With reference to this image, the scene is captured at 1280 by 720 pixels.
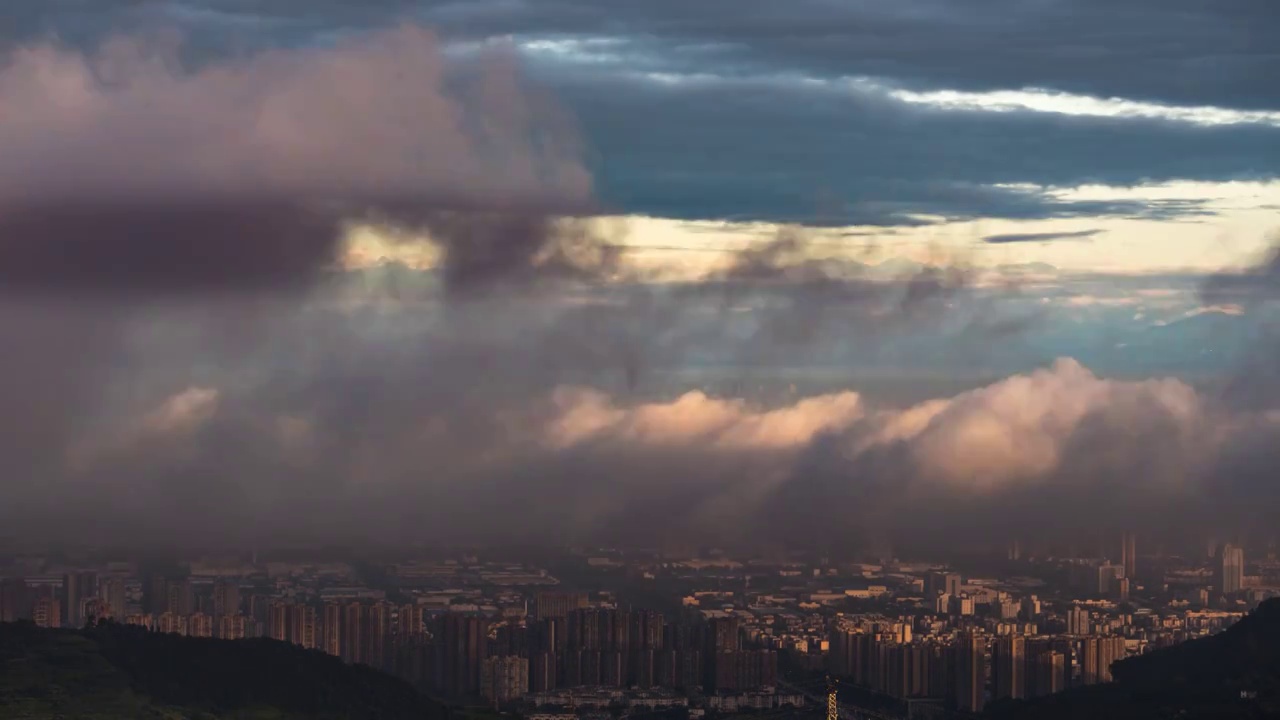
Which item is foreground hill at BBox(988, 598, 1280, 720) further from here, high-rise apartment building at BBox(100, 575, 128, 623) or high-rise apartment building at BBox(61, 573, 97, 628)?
high-rise apartment building at BBox(61, 573, 97, 628)

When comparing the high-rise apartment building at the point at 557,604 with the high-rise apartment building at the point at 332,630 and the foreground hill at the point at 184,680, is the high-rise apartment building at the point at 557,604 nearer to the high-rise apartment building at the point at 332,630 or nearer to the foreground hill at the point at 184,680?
the high-rise apartment building at the point at 332,630

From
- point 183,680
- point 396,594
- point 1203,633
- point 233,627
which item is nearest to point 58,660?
point 183,680

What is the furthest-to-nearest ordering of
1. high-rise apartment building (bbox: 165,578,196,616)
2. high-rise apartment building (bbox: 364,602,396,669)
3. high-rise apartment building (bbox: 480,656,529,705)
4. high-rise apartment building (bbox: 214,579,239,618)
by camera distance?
high-rise apartment building (bbox: 214,579,239,618), high-rise apartment building (bbox: 165,578,196,616), high-rise apartment building (bbox: 364,602,396,669), high-rise apartment building (bbox: 480,656,529,705)

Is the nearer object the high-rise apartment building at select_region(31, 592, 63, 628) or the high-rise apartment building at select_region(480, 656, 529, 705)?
the high-rise apartment building at select_region(480, 656, 529, 705)

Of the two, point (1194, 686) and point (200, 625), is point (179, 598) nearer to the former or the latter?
point (200, 625)

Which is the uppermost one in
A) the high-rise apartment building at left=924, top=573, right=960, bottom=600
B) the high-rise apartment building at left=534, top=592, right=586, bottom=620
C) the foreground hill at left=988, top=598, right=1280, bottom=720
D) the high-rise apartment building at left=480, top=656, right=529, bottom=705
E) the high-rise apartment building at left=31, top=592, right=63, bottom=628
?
the high-rise apartment building at left=924, top=573, right=960, bottom=600

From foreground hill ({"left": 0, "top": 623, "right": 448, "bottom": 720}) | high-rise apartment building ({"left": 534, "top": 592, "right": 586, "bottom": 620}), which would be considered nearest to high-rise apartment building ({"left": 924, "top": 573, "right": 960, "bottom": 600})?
high-rise apartment building ({"left": 534, "top": 592, "right": 586, "bottom": 620})

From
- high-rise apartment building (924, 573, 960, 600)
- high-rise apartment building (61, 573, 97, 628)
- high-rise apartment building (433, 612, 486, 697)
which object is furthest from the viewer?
high-rise apartment building (924, 573, 960, 600)

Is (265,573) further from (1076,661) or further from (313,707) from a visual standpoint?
(1076,661)
